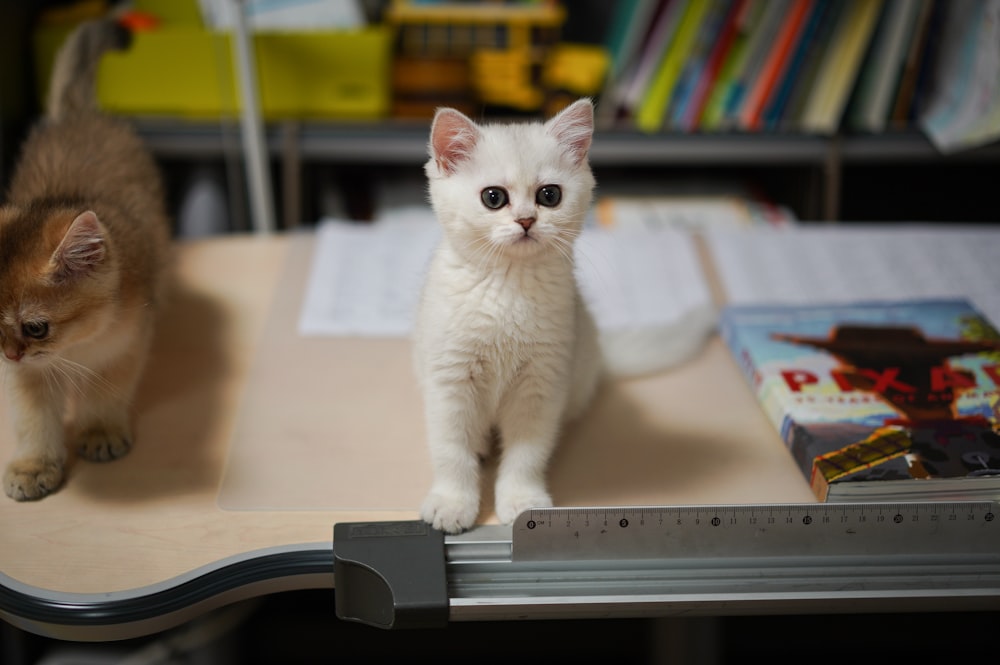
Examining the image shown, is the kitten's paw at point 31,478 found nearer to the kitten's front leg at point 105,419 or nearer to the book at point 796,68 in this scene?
the kitten's front leg at point 105,419

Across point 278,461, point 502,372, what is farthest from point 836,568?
point 278,461

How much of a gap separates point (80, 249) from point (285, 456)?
1.16 ft

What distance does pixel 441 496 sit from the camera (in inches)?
41.2

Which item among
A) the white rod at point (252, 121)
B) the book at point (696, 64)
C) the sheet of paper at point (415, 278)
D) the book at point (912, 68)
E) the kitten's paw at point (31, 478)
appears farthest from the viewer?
the book at point (696, 64)

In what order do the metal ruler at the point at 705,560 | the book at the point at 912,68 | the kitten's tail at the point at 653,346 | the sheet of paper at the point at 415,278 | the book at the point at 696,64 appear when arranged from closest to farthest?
the metal ruler at the point at 705,560 → the kitten's tail at the point at 653,346 → the sheet of paper at the point at 415,278 → the book at the point at 912,68 → the book at the point at 696,64

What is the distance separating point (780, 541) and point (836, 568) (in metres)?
0.07

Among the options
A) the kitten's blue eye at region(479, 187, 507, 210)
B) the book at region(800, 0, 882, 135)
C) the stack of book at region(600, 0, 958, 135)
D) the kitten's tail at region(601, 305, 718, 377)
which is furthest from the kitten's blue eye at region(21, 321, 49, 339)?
the book at region(800, 0, 882, 135)

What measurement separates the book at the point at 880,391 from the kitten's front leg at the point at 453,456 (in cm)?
42

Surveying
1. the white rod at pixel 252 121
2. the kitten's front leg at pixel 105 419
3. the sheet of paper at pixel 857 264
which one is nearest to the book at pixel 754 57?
the sheet of paper at pixel 857 264

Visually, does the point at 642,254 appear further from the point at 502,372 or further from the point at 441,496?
the point at 441,496

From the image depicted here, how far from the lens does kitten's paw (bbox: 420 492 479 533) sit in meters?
1.02

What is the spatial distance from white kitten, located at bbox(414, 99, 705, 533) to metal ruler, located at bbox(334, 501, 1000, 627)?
0.06m

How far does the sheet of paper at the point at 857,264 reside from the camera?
154 centimetres

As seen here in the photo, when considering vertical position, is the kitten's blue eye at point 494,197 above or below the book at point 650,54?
above
